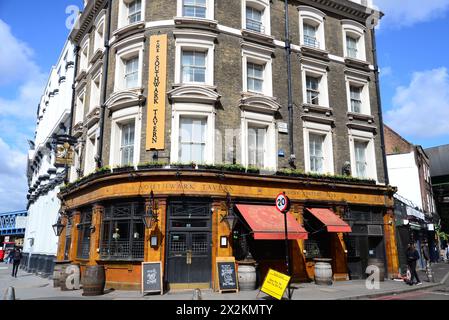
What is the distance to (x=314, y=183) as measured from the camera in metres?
18.1

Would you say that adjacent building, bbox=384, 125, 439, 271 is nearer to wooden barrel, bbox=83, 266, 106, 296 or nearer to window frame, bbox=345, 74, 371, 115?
window frame, bbox=345, 74, 371, 115

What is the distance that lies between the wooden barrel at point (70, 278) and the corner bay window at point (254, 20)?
1390 centimetres

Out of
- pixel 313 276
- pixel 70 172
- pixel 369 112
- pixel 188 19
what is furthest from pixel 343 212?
pixel 70 172

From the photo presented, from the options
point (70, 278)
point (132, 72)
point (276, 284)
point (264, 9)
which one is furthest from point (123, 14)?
point (276, 284)

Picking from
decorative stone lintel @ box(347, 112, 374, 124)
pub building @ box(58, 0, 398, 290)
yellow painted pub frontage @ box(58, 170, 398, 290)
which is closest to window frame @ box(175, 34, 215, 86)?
pub building @ box(58, 0, 398, 290)

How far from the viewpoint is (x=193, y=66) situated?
17.2 metres

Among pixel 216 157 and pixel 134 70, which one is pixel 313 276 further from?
pixel 134 70

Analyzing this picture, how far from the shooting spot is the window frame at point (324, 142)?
741 inches

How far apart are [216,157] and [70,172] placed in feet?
37.0

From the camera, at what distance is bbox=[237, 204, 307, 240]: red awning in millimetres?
14695

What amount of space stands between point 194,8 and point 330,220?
38.6 feet

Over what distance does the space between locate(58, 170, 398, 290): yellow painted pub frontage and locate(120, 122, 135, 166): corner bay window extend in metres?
1.14

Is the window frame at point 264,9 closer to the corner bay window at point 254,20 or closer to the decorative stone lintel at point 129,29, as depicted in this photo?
the corner bay window at point 254,20

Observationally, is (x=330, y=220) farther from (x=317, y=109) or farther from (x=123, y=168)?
(x=123, y=168)
